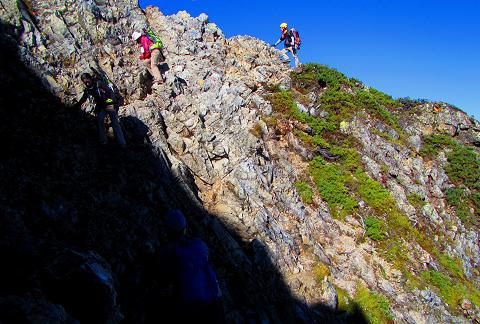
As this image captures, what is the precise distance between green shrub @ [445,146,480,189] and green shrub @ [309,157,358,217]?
10284 mm

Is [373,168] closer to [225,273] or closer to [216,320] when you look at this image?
[225,273]

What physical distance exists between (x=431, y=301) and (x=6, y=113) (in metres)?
19.5

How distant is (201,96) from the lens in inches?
881

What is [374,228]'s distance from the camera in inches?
752

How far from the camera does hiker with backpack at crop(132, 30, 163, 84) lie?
20.6m

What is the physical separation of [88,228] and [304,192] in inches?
523

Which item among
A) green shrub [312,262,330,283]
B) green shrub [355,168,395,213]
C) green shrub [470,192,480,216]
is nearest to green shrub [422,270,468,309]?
green shrub [355,168,395,213]

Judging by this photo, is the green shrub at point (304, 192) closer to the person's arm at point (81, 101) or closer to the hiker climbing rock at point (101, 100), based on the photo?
the hiker climbing rock at point (101, 100)

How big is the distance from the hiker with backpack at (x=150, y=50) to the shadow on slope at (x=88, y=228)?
5711mm

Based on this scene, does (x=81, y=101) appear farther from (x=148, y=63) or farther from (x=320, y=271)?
(x=320, y=271)

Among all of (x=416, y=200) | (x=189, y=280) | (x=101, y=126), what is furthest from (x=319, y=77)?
A: (x=189, y=280)

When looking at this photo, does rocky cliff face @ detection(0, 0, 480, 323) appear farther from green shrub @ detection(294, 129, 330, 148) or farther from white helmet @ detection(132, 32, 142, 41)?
white helmet @ detection(132, 32, 142, 41)

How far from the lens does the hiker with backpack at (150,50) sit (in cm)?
2056

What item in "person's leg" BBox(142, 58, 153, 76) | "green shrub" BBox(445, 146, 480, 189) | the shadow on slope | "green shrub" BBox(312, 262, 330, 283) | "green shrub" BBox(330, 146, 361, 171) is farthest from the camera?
"green shrub" BBox(445, 146, 480, 189)
